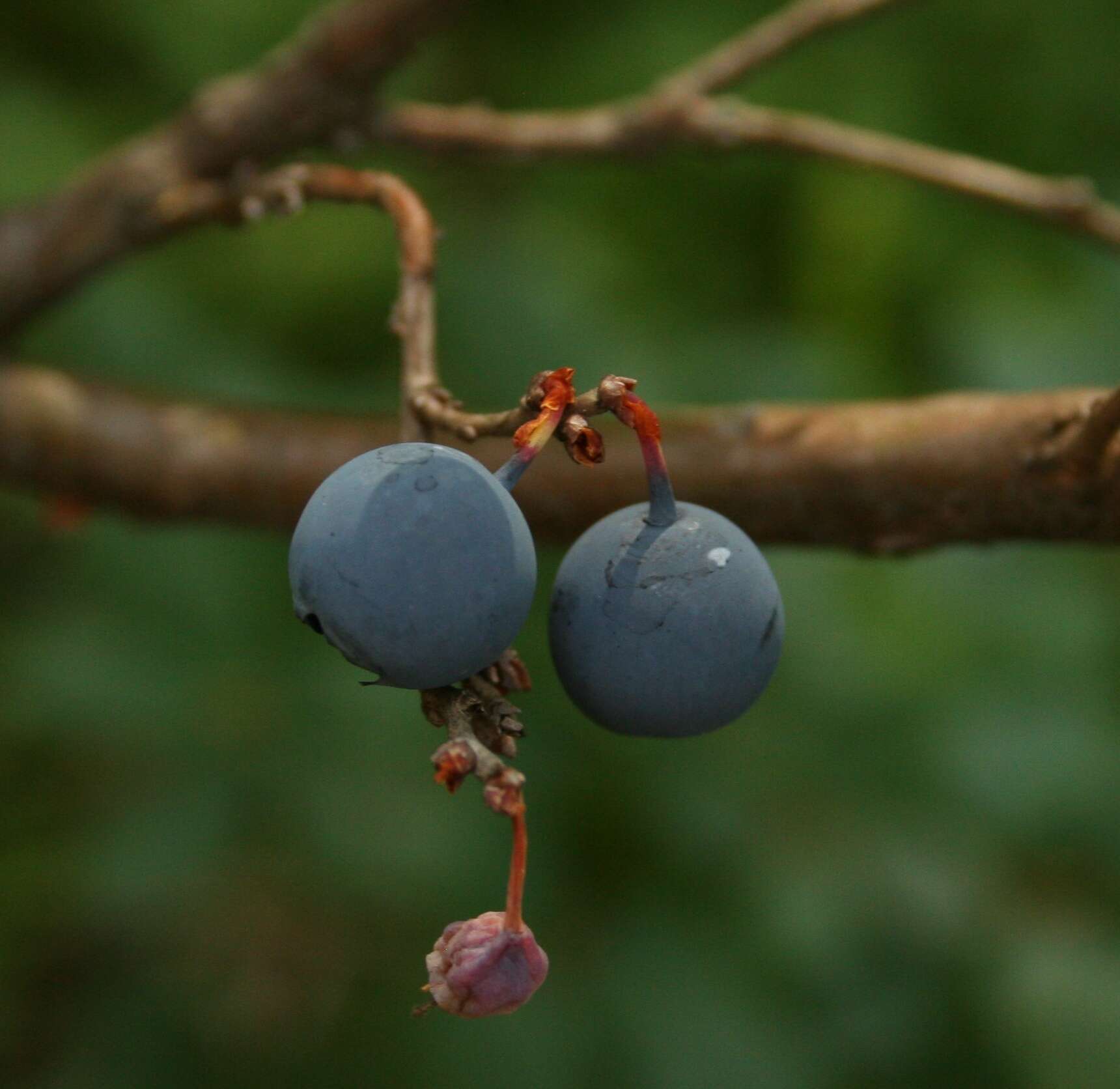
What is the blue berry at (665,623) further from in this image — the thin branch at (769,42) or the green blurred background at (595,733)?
the green blurred background at (595,733)

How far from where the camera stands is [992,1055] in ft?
6.52

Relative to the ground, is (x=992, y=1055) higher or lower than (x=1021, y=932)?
lower

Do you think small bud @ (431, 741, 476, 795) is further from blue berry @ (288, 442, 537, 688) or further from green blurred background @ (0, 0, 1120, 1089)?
green blurred background @ (0, 0, 1120, 1089)

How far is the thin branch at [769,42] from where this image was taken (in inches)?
58.9

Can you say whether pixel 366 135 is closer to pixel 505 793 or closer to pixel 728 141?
pixel 728 141

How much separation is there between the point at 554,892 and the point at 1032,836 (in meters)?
0.80

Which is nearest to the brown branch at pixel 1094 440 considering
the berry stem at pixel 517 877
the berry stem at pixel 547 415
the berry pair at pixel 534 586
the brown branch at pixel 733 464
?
the brown branch at pixel 733 464

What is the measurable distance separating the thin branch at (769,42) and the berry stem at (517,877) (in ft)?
3.83

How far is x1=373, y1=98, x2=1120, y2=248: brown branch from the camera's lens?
1443mm

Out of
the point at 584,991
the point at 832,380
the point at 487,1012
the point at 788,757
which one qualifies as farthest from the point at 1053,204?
the point at 584,991

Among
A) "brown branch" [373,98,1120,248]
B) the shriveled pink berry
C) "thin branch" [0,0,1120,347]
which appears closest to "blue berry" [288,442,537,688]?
the shriveled pink berry

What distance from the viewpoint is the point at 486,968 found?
0.66m

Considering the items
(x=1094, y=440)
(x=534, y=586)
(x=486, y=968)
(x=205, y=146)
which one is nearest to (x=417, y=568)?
(x=534, y=586)

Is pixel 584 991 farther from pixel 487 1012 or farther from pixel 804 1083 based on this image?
pixel 487 1012
